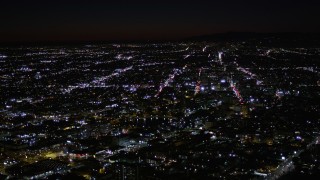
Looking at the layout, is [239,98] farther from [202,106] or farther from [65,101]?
[65,101]

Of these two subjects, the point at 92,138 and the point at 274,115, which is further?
the point at 274,115

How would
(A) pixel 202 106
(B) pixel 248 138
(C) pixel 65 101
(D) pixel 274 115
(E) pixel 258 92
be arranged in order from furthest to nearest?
(E) pixel 258 92 < (C) pixel 65 101 < (A) pixel 202 106 < (D) pixel 274 115 < (B) pixel 248 138

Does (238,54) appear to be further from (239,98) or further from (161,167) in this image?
(161,167)

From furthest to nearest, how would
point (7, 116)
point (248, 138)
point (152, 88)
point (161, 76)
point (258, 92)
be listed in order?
point (161, 76), point (152, 88), point (258, 92), point (7, 116), point (248, 138)

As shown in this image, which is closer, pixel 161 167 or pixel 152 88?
pixel 161 167

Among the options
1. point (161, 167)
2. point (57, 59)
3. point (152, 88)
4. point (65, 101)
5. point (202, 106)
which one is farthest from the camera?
point (57, 59)

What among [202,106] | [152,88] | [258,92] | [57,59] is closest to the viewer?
[202,106]

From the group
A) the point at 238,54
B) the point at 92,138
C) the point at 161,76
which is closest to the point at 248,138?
the point at 92,138

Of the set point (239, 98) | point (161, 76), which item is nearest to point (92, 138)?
point (239, 98)
